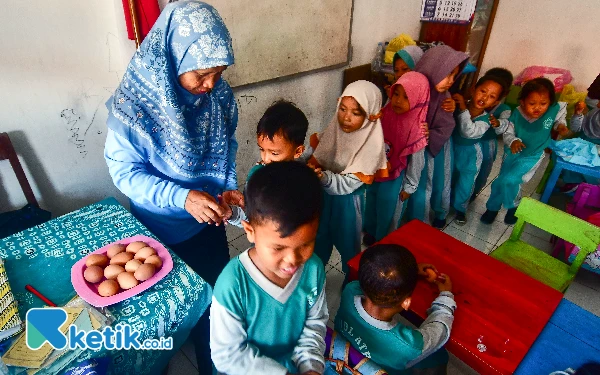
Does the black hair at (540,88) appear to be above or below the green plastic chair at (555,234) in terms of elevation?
above

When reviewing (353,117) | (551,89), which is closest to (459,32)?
(551,89)

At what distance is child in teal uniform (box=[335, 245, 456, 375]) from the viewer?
128 centimetres

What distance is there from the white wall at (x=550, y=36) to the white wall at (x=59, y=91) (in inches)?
186

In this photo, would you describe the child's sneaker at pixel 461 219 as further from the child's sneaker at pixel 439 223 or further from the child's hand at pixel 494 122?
the child's hand at pixel 494 122

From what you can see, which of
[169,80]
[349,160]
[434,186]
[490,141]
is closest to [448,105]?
[434,186]

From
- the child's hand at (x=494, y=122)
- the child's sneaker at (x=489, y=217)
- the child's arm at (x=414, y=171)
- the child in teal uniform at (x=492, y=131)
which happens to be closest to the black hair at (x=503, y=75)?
the child in teal uniform at (x=492, y=131)

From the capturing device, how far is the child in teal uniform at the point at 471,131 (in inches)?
110

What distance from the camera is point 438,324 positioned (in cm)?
131

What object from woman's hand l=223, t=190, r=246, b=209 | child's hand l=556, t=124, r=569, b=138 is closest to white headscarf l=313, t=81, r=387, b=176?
woman's hand l=223, t=190, r=246, b=209

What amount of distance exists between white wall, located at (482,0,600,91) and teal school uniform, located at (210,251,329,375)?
16.3ft

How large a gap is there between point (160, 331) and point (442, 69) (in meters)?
2.43

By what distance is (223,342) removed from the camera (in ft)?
3.36

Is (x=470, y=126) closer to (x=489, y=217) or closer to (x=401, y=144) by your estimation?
(x=401, y=144)

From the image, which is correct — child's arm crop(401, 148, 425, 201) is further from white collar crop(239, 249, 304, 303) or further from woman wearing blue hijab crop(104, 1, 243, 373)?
white collar crop(239, 249, 304, 303)
